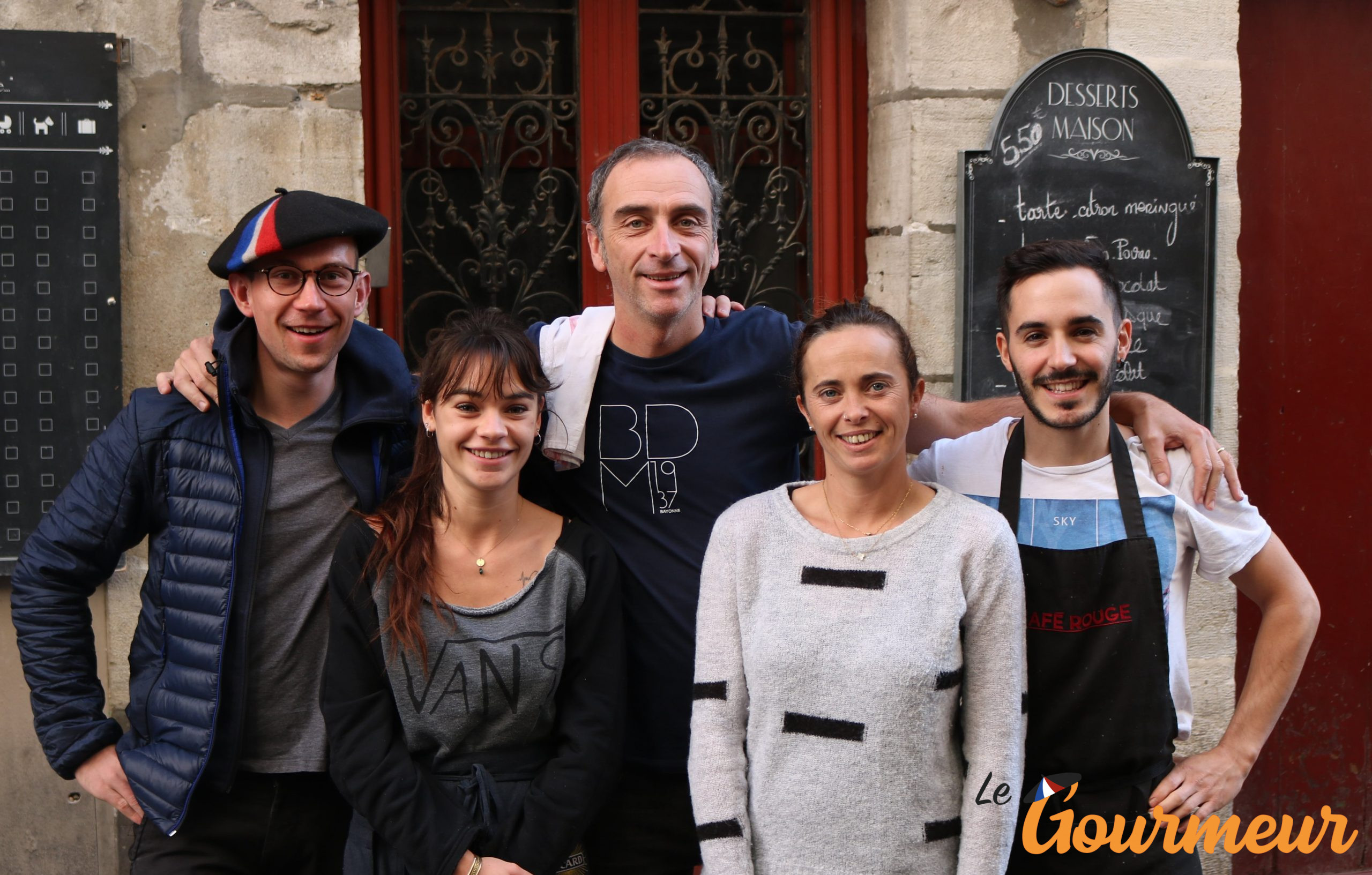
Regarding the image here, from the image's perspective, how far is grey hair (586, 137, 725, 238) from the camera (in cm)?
240

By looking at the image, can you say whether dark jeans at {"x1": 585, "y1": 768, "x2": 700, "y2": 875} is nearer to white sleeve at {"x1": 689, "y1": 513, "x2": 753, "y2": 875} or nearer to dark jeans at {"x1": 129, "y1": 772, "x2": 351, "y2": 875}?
white sleeve at {"x1": 689, "y1": 513, "x2": 753, "y2": 875}

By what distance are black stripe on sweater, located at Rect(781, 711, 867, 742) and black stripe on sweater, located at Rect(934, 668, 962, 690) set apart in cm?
14

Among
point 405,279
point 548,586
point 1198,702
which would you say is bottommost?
point 1198,702

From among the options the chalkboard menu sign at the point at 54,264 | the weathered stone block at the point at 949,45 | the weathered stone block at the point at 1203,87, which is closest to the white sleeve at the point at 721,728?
the chalkboard menu sign at the point at 54,264

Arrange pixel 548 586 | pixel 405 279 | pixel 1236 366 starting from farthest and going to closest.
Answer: pixel 1236 366, pixel 405 279, pixel 548 586

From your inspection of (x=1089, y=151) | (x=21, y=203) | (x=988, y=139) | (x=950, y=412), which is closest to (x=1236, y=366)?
(x=1089, y=151)

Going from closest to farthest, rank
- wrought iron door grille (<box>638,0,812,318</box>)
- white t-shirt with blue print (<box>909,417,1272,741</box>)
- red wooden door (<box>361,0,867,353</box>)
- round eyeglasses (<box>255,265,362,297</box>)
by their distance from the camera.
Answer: white t-shirt with blue print (<box>909,417,1272,741</box>) → round eyeglasses (<box>255,265,362,297</box>) → red wooden door (<box>361,0,867,353</box>) → wrought iron door grille (<box>638,0,812,318</box>)

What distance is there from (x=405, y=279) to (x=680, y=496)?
1513 mm

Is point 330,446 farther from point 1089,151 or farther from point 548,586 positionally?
point 1089,151

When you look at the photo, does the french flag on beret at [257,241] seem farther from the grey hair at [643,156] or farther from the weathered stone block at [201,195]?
the weathered stone block at [201,195]

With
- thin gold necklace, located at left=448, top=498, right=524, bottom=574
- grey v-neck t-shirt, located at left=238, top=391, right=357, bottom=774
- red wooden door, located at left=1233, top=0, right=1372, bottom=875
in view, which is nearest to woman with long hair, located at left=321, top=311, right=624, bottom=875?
thin gold necklace, located at left=448, top=498, right=524, bottom=574

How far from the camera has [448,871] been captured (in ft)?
6.65

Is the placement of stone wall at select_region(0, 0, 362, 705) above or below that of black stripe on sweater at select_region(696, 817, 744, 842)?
above

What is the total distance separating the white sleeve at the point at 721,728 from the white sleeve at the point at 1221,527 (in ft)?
2.76
